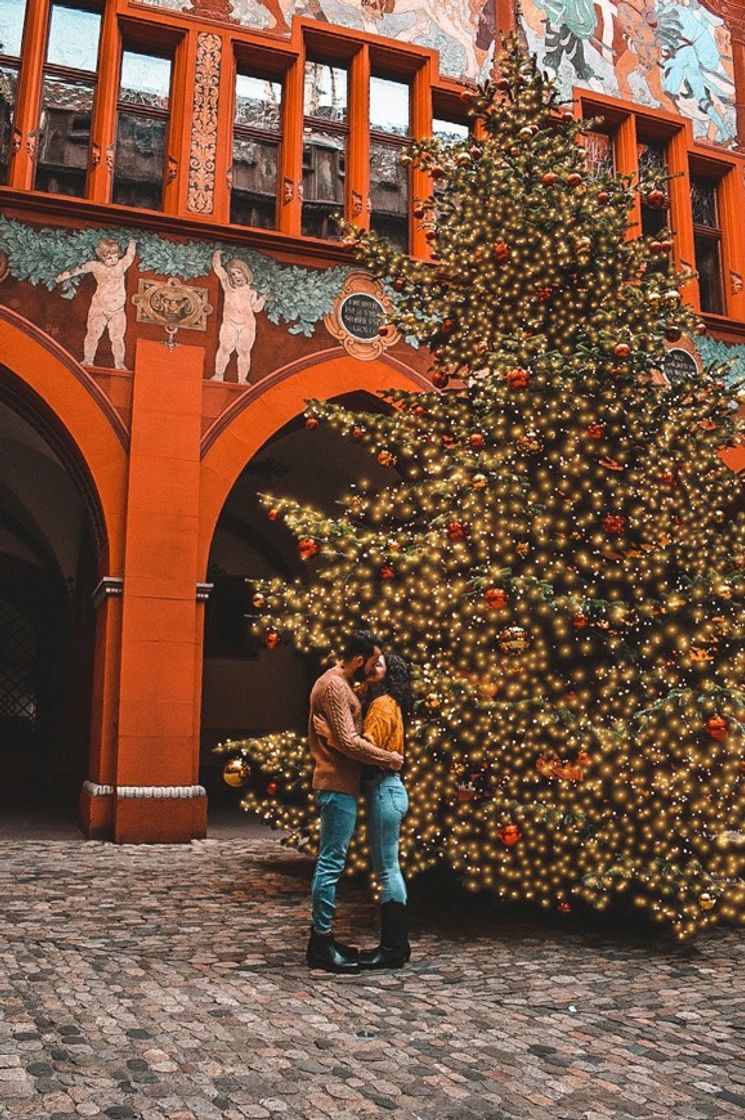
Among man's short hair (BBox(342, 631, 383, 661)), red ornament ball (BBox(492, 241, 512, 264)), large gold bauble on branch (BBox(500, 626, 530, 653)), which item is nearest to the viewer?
man's short hair (BBox(342, 631, 383, 661))

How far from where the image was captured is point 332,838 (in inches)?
179

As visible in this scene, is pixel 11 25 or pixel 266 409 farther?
pixel 11 25

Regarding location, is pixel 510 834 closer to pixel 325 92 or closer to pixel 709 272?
pixel 325 92

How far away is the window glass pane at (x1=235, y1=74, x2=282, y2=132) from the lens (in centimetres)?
1050

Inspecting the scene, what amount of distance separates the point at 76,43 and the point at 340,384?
14.2 ft

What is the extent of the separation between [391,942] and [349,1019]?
85 cm

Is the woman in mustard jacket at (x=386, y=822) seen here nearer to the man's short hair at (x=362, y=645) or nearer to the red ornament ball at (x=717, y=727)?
the man's short hair at (x=362, y=645)

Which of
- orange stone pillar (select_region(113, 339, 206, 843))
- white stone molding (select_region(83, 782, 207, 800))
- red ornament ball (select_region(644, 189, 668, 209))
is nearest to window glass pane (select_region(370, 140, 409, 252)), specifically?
orange stone pillar (select_region(113, 339, 206, 843))

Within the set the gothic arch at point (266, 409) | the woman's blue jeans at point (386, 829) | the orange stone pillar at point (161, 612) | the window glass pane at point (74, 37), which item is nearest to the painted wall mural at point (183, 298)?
the gothic arch at point (266, 409)

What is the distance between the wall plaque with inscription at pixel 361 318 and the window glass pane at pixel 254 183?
107 cm

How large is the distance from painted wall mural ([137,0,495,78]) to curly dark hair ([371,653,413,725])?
8327mm

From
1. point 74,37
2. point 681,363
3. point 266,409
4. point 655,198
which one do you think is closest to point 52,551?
point 266,409

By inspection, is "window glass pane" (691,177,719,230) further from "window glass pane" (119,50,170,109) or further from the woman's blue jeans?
the woman's blue jeans

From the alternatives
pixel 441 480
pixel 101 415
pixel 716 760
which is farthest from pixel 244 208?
pixel 716 760
